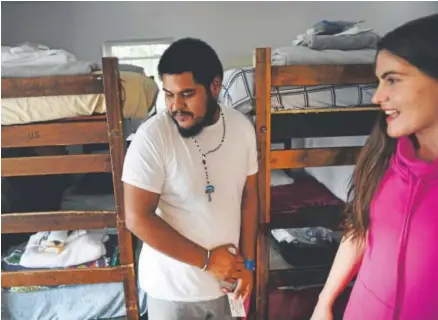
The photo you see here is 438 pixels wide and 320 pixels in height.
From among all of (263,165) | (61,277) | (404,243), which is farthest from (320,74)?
(61,277)

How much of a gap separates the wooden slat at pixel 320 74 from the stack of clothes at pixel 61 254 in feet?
3.00

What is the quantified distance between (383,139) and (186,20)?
311 cm

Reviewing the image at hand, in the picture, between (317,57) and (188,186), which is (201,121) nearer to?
(188,186)

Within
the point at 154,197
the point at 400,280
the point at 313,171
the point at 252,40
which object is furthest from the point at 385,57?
the point at 252,40

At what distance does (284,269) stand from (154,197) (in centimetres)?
71

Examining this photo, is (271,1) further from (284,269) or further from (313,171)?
(284,269)

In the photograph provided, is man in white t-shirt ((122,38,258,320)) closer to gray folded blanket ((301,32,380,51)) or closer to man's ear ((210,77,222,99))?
man's ear ((210,77,222,99))

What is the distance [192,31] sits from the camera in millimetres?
3924

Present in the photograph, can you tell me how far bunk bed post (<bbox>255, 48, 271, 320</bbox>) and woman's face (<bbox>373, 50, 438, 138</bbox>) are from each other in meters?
0.43

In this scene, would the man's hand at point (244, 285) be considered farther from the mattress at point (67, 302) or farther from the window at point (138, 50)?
the window at point (138, 50)

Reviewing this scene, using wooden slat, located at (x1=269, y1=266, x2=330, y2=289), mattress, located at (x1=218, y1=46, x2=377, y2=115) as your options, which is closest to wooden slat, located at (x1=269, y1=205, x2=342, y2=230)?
wooden slat, located at (x1=269, y1=266, x2=330, y2=289)

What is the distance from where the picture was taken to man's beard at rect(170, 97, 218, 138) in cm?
123

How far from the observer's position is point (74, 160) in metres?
1.46

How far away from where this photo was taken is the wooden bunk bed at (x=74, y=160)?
137 cm
